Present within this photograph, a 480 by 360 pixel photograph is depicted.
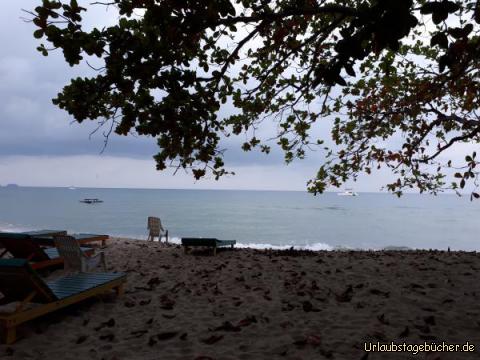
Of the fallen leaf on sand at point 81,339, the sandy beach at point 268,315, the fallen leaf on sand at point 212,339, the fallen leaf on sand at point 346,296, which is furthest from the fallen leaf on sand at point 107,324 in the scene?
the fallen leaf on sand at point 346,296

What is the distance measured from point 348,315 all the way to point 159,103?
163 inches

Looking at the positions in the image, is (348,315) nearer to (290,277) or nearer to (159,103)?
(290,277)

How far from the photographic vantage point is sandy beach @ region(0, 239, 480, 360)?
4.25 meters

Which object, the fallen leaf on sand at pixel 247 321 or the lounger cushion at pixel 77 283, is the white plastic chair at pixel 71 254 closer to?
the lounger cushion at pixel 77 283

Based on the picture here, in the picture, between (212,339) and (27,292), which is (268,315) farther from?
(27,292)

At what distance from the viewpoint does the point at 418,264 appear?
875 cm

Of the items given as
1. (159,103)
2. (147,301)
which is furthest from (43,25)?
(147,301)

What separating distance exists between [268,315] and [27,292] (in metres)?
3.49

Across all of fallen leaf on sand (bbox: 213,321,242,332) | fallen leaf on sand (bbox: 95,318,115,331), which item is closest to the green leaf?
fallen leaf on sand (bbox: 95,318,115,331)

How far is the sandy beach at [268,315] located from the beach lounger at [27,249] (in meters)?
0.46

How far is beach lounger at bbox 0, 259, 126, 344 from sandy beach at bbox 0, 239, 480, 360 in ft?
0.97

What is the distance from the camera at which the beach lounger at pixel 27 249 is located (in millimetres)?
7293

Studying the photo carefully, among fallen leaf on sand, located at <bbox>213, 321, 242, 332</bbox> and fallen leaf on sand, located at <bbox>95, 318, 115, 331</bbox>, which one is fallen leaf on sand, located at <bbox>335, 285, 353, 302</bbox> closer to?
fallen leaf on sand, located at <bbox>213, 321, 242, 332</bbox>

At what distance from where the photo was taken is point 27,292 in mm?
4738
